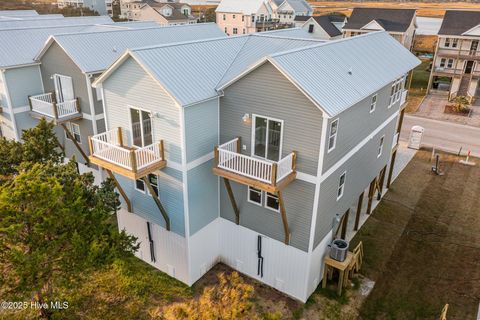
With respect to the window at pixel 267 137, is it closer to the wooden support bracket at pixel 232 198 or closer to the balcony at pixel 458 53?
the wooden support bracket at pixel 232 198

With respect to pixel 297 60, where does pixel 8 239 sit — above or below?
below

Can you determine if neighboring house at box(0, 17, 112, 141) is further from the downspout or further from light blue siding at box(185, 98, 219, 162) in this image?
light blue siding at box(185, 98, 219, 162)

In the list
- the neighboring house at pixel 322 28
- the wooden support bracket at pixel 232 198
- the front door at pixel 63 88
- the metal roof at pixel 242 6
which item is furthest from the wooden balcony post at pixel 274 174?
the metal roof at pixel 242 6

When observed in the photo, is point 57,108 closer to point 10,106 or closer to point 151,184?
point 10,106

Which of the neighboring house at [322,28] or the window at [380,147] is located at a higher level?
the neighboring house at [322,28]

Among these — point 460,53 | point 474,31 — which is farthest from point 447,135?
point 474,31

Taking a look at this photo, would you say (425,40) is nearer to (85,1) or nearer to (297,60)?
(297,60)

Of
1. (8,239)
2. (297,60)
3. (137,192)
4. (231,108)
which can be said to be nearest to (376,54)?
(297,60)

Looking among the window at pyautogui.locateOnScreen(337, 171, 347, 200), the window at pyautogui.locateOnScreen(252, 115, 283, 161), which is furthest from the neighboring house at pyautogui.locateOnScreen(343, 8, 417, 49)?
the window at pyautogui.locateOnScreen(252, 115, 283, 161)
